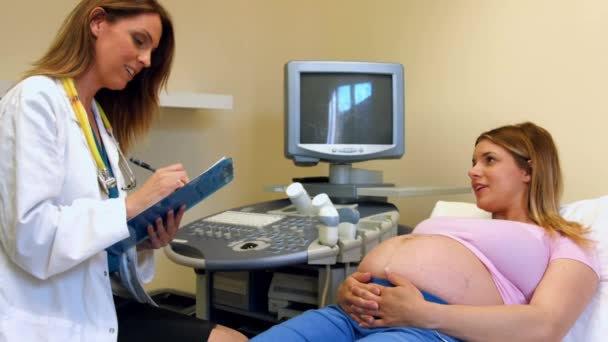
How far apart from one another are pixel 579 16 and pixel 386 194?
0.89 m

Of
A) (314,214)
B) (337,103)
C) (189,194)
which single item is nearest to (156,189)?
(189,194)

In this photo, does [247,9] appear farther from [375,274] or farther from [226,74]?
[375,274]

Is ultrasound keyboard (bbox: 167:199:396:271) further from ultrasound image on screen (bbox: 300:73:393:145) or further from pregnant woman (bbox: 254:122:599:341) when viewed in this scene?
ultrasound image on screen (bbox: 300:73:393:145)

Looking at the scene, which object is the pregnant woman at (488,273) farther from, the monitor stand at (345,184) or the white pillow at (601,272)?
the monitor stand at (345,184)

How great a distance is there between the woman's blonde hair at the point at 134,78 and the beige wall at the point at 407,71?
33.5 inches

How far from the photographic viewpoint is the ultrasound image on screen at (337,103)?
6.35 ft

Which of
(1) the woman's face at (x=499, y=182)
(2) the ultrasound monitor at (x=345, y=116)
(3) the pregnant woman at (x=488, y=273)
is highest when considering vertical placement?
(2) the ultrasound monitor at (x=345, y=116)

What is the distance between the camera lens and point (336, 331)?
3.79ft

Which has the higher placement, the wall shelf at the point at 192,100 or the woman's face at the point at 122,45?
the woman's face at the point at 122,45

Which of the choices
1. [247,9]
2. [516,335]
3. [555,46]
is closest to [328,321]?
[516,335]

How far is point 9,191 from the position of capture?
98 centimetres

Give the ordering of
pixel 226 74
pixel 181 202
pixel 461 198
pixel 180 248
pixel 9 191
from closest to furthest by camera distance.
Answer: pixel 9 191 → pixel 181 202 → pixel 180 248 → pixel 461 198 → pixel 226 74

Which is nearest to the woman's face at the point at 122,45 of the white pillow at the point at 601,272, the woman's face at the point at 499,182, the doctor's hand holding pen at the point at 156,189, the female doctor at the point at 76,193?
the female doctor at the point at 76,193

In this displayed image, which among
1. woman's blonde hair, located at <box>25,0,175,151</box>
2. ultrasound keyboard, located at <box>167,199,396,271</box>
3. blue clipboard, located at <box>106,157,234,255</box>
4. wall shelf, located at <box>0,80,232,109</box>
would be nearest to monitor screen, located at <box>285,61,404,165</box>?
ultrasound keyboard, located at <box>167,199,396,271</box>
